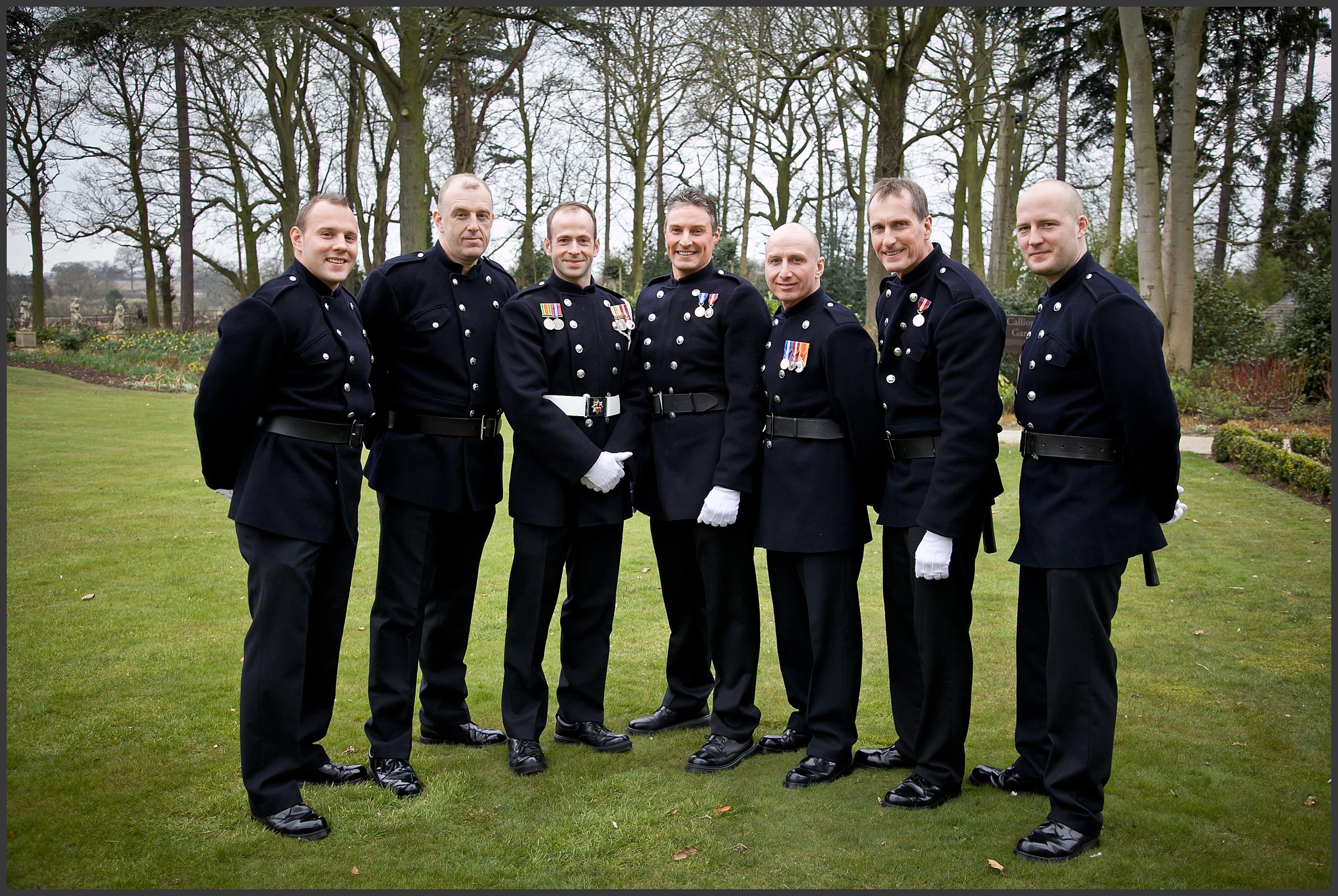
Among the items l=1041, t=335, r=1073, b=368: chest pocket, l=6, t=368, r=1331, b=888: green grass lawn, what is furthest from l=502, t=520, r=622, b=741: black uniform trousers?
l=1041, t=335, r=1073, b=368: chest pocket

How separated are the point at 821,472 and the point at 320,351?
1.93 m

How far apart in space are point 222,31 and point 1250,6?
16535 millimetres

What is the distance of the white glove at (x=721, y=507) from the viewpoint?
4031 millimetres

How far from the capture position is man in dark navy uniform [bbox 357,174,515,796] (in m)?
4.03

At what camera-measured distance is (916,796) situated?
3.64 metres

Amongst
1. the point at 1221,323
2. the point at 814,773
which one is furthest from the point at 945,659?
the point at 1221,323

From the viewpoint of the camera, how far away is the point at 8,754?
4.05 meters

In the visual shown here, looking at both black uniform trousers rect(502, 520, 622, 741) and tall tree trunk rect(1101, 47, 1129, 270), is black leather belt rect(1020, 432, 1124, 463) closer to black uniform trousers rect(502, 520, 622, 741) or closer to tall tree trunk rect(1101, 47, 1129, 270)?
black uniform trousers rect(502, 520, 622, 741)

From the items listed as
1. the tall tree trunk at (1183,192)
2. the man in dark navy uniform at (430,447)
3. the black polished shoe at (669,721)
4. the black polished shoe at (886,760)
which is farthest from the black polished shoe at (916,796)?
the tall tree trunk at (1183,192)

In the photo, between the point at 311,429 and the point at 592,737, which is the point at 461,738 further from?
the point at 311,429

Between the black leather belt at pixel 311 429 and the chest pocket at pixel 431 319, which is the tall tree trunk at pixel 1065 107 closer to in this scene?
the chest pocket at pixel 431 319

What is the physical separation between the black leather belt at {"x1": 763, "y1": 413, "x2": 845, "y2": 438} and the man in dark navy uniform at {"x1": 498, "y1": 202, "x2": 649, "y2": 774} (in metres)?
0.61

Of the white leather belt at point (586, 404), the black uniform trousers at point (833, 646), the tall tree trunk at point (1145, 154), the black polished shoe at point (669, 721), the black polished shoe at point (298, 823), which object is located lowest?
the black polished shoe at point (669, 721)

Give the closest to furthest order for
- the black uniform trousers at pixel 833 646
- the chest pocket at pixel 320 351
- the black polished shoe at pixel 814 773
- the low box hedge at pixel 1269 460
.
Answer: the chest pocket at pixel 320 351
the black polished shoe at pixel 814 773
the black uniform trousers at pixel 833 646
the low box hedge at pixel 1269 460
